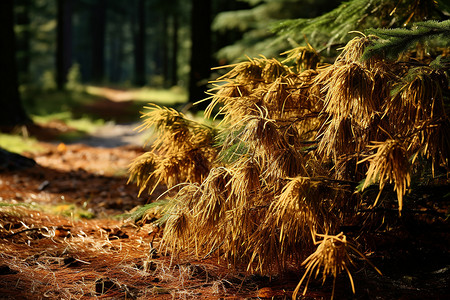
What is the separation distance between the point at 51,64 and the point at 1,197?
4781 cm

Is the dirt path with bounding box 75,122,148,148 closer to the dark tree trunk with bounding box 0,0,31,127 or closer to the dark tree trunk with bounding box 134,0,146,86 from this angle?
the dark tree trunk with bounding box 0,0,31,127

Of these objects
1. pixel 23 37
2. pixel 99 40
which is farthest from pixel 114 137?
pixel 99 40

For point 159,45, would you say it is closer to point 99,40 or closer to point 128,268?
point 99,40

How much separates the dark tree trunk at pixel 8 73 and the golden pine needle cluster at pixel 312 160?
810 centimetres

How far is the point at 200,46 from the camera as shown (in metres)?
9.41

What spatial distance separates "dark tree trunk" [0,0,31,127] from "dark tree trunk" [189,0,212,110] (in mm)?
4437

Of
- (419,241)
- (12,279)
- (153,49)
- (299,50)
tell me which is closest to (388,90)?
(299,50)

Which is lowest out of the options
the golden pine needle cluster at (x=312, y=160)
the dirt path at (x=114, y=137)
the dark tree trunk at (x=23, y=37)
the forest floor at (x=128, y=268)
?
the dirt path at (x=114, y=137)

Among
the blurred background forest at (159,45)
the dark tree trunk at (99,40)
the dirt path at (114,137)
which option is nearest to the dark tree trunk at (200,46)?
the blurred background forest at (159,45)

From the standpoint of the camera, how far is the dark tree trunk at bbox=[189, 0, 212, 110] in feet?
30.6

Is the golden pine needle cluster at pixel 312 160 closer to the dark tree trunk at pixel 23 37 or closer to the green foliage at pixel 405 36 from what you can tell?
the green foliage at pixel 405 36

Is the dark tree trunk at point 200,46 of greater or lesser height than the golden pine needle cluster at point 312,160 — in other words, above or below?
above

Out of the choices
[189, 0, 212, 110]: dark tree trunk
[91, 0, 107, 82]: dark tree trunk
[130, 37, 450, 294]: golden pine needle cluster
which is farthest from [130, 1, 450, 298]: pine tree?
[91, 0, 107, 82]: dark tree trunk

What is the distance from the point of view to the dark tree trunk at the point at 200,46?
932cm
